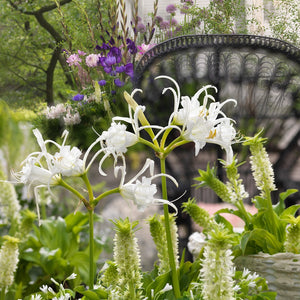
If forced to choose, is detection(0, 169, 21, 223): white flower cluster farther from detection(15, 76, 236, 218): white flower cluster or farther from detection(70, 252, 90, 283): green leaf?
detection(15, 76, 236, 218): white flower cluster

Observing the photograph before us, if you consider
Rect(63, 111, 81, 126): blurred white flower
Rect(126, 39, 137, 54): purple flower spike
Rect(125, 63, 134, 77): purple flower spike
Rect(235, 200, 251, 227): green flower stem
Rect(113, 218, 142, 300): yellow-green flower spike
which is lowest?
Rect(113, 218, 142, 300): yellow-green flower spike

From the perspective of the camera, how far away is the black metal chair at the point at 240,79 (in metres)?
1.24

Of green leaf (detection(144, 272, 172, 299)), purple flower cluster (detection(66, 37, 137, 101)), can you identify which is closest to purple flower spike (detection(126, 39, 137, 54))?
purple flower cluster (detection(66, 37, 137, 101))

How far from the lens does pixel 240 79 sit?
124 cm

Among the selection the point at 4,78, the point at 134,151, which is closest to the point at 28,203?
the point at 134,151

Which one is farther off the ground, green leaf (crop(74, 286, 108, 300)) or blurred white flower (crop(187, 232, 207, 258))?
blurred white flower (crop(187, 232, 207, 258))

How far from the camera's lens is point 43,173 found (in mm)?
470

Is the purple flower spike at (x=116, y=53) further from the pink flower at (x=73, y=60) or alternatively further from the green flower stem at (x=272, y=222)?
the green flower stem at (x=272, y=222)

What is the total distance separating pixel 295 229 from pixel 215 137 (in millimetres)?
365

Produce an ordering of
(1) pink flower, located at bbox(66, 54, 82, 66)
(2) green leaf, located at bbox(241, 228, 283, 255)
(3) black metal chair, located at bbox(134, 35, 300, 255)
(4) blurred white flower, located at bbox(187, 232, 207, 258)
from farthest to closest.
→ (1) pink flower, located at bbox(66, 54, 82, 66) < (3) black metal chair, located at bbox(134, 35, 300, 255) < (4) blurred white flower, located at bbox(187, 232, 207, 258) < (2) green leaf, located at bbox(241, 228, 283, 255)

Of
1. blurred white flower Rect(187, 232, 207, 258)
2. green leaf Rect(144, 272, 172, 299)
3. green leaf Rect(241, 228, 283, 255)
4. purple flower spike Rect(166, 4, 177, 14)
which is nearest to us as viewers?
green leaf Rect(144, 272, 172, 299)

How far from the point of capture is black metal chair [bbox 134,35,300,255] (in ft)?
4.06

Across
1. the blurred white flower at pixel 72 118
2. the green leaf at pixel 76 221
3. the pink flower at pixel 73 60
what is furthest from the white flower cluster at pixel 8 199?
the pink flower at pixel 73 60

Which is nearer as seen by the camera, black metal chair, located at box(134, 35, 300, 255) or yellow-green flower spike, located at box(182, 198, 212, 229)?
yellow-green flower spike, located at box(182, 198, 212, 229)
